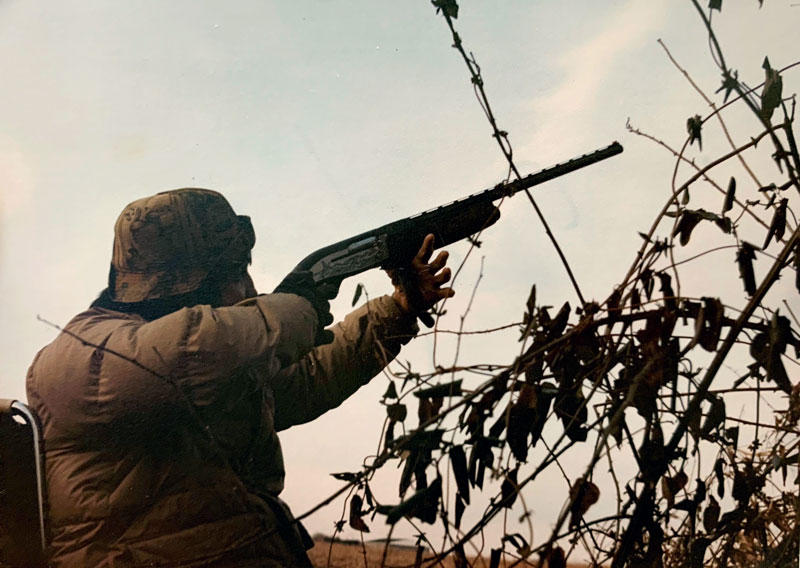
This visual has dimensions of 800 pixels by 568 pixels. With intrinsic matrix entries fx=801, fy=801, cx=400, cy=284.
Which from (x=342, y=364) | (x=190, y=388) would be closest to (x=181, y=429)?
(x=190, y=388)

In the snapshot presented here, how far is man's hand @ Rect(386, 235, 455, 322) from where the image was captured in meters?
1.72

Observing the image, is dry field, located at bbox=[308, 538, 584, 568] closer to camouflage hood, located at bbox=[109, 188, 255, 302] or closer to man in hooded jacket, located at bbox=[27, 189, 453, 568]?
man in hooded jacket, located at bbox=[27, 189, 453, 568]

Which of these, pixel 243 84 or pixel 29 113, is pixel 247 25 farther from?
pixel 29 113

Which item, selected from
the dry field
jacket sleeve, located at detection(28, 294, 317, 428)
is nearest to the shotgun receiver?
jacket sleeve, located at detection(28, 294, 317, 428)

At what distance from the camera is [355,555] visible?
1.63 meters

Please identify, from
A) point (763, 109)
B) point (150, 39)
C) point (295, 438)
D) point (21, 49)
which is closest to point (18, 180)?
point (21, 49)

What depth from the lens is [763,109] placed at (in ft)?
4.84

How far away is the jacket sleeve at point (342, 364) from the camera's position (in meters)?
1.75

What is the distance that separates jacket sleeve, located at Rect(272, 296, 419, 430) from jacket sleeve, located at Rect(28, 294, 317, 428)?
2.3 inches

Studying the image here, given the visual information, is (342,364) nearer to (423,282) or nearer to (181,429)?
(423,282)

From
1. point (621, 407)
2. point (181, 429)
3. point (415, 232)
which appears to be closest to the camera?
point (621, 407)

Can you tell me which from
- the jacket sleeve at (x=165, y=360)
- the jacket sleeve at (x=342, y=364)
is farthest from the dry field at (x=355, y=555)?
the jacket sleeve at (x=165, y=360)

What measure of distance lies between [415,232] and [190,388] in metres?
0.59

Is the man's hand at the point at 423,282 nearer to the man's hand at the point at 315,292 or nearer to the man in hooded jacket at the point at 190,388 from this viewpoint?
the man in hooded jacket at the point at 190,388
